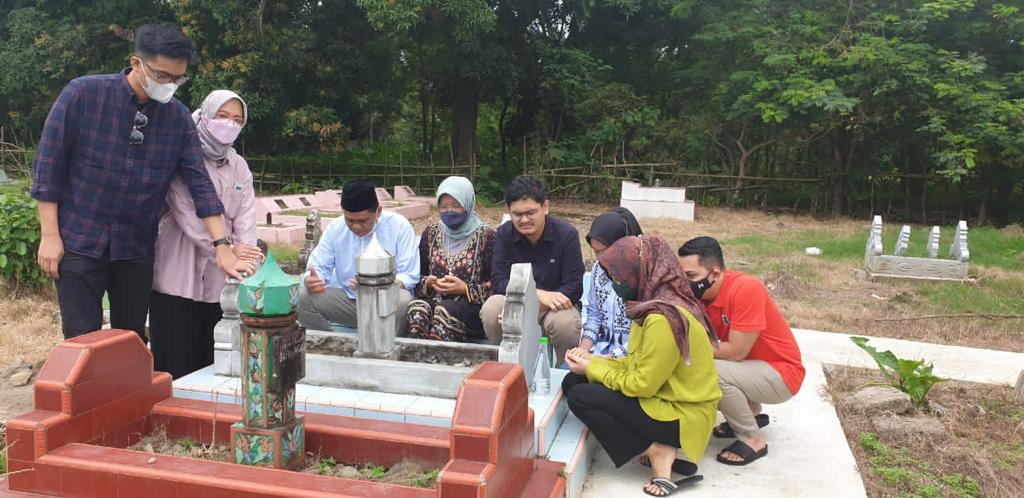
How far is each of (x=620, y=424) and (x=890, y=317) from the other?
4785 mm

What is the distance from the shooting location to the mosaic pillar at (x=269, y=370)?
2.53 metres

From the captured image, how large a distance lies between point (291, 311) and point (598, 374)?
127cm

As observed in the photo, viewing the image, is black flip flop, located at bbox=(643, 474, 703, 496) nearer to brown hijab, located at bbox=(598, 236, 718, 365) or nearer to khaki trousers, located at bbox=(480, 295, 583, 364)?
brown hijab, located at bbox=(598, 236, 718, 365)

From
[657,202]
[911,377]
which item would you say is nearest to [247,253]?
[911,377]

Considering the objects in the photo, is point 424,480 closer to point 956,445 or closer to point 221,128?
point 221,128

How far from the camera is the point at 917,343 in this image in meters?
5.65

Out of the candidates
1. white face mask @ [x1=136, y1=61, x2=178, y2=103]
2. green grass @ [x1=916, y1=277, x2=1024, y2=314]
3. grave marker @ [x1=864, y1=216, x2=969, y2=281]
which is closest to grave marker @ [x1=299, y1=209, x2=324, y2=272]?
white face mask @ [x1=136, y1=61, x2=178, y2=103]

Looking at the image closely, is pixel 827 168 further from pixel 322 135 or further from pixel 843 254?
pixel 322 135

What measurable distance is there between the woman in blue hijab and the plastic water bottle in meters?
0.58

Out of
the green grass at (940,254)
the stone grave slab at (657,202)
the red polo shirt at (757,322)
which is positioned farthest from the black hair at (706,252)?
the stone grave slab at (657,202)

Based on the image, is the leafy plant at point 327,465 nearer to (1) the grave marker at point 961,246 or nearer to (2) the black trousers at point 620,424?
(2) the black trousers at point 620,424

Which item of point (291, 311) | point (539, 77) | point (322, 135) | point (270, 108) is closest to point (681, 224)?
point (539, 77)

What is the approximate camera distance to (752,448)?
3.42 m

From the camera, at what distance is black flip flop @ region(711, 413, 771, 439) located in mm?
3699
